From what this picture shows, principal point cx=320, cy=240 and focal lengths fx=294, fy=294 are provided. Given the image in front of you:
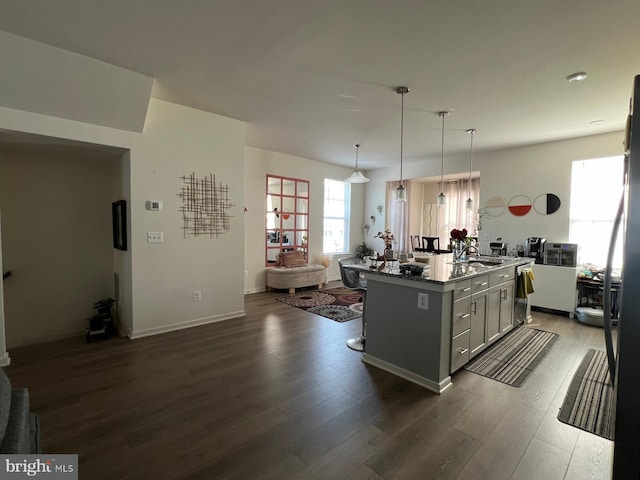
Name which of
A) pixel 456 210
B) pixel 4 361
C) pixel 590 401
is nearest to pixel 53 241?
pixel 4 361

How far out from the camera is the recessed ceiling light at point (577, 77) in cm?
267

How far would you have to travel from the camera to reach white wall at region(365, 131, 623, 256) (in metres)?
4.57

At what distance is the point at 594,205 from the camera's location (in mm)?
4656

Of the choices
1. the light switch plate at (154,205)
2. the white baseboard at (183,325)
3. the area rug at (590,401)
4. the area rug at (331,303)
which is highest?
the light switch plate at (154,205)

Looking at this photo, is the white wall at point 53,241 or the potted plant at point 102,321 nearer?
the white wall at point 53,241

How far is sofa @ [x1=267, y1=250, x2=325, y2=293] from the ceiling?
2.94 m

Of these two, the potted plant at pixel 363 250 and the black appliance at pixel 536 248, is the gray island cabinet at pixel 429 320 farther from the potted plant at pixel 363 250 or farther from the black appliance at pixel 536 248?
the potted plant at pixel 363 250

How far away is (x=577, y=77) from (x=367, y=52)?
2.01 metres

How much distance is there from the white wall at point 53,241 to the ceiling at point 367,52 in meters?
1.63

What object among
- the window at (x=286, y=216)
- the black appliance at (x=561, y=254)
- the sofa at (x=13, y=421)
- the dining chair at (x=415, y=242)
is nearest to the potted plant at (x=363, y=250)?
the dining chair at (x=415, y=242)

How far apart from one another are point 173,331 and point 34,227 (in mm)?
2009

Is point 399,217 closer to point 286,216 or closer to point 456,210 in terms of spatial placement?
point 456,210

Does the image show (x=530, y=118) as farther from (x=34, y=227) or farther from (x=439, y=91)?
(x=34, y=227)

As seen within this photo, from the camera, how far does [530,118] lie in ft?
12.5
